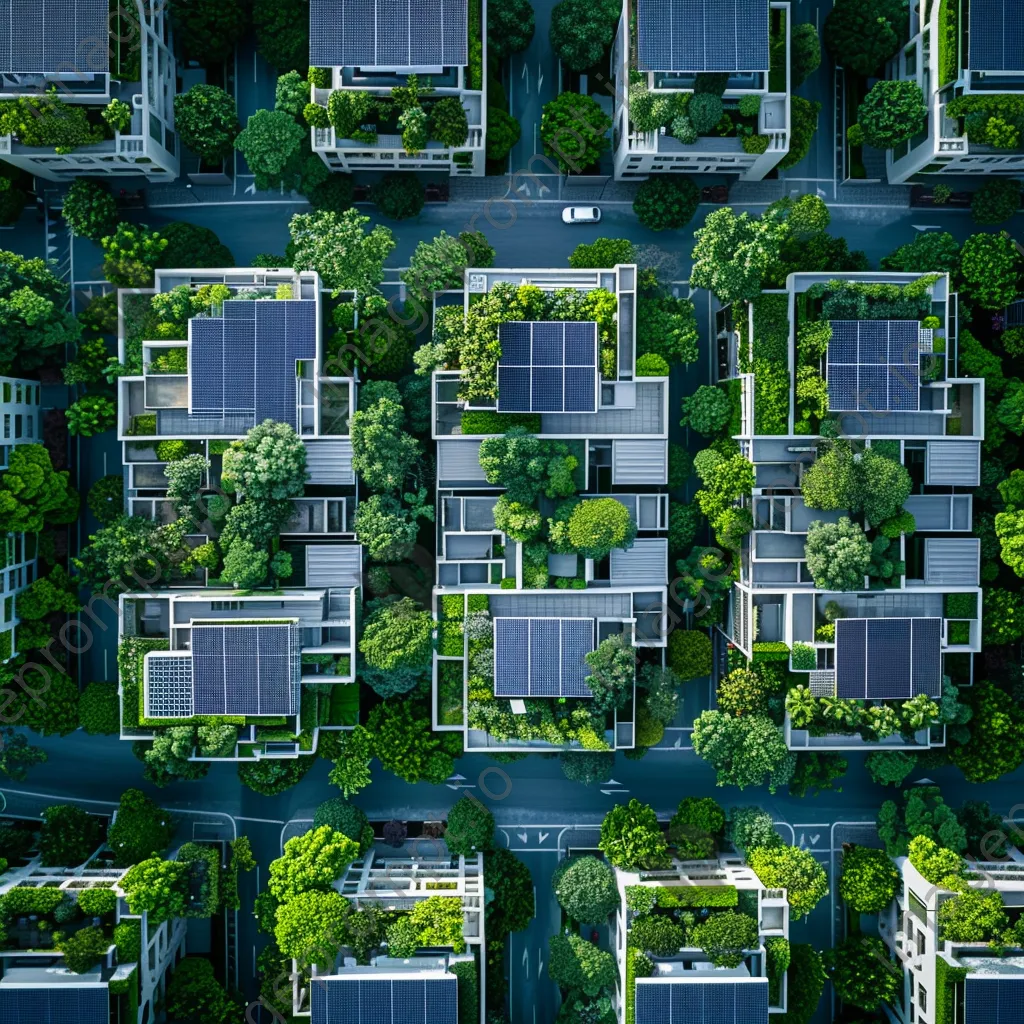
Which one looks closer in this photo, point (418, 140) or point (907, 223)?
point (418, 140)

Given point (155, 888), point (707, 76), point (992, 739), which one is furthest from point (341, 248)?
point (992, 739)

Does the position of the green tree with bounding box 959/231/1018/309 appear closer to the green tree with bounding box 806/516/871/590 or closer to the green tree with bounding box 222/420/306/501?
the green tree with bounding box 806/516/871/590

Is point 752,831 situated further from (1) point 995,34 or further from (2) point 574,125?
(1) point 995,34

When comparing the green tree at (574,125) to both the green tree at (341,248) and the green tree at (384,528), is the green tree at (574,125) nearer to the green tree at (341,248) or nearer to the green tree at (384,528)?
the green tree at (341,248)

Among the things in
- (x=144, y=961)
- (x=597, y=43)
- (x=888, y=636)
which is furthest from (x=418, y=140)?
(x=144, y=961)

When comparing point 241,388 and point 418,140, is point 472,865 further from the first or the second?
point 418,140

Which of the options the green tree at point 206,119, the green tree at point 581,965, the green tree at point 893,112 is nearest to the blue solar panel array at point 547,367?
the green tree at point 206,119
